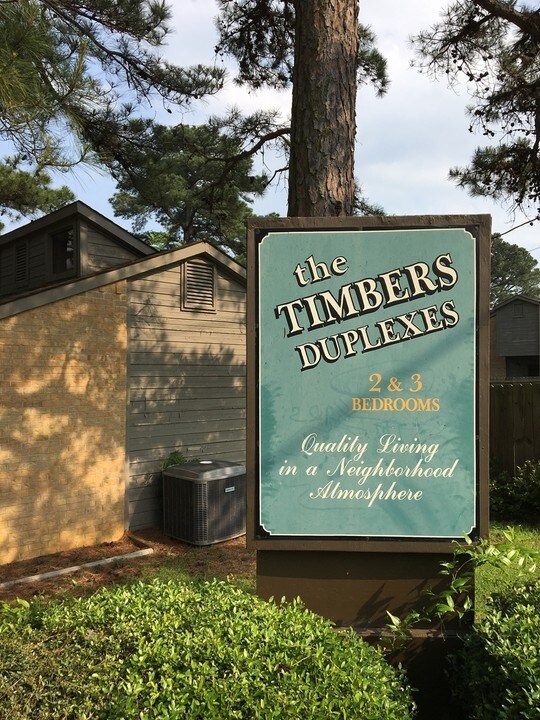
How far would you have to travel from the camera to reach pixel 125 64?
38.5ft

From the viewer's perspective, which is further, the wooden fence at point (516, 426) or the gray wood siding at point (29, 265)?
the gray wood siding at point (29, 265)

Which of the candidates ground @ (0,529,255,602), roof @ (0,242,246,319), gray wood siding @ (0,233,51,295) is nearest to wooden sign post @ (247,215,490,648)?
ground @ (0,529,255,602)

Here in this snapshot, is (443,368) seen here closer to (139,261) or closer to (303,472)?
(303,472)

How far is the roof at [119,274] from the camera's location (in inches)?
332

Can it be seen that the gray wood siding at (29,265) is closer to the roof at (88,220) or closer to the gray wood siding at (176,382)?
the roof at (88,220)

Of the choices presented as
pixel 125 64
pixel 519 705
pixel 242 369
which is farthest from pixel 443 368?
pixel 125 64

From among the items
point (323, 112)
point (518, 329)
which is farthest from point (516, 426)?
point (518, 329)

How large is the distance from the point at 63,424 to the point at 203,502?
240 centimetres

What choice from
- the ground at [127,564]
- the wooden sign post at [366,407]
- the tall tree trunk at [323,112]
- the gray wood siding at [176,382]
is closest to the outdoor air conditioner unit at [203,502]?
the ground at [127,564]

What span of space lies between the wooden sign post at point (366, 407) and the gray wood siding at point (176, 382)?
21.9 ft

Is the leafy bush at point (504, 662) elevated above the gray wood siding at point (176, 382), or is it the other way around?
the gray wood siding at point (176, 382)

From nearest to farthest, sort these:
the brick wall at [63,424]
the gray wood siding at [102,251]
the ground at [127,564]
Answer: the ground at [127,564] → the brick wall at [63,424] → the gray wood siding at [102,251]

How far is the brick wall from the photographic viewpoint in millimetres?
8344

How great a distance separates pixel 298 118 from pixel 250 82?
714 centimetres
